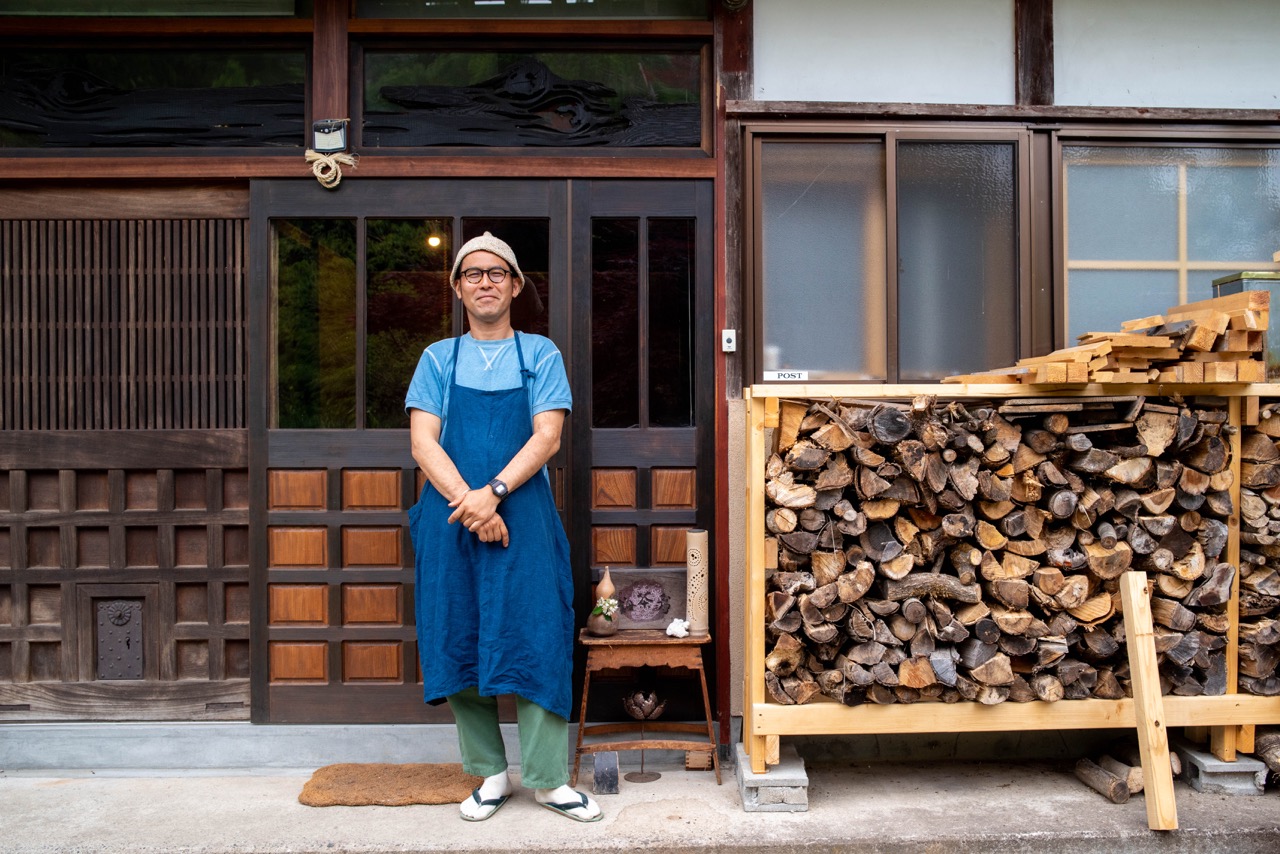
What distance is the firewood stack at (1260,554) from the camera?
374cm

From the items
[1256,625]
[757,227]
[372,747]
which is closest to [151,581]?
[372,747]

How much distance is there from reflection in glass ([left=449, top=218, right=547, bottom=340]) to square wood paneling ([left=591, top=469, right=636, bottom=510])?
0.75m

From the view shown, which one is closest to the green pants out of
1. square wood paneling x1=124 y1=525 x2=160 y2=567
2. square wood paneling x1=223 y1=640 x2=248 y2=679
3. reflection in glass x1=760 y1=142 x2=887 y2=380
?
square wood paneling x1=223 y1=640 x2=248 y2=679

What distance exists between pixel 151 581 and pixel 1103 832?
4354 millimetres

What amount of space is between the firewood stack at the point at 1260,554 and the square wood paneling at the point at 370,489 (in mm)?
3778

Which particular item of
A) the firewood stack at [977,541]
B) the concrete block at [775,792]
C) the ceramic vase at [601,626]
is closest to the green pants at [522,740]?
the ceramic vase at [601,626]

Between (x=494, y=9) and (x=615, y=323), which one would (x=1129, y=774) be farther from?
(x=494, y=9)

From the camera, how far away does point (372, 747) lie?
4.25 m

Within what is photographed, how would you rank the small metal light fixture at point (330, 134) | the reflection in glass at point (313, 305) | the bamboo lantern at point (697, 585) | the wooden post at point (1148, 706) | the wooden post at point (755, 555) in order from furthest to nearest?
1. the reflection in glass at point (313, 305)
2. the small metal light fixture at point (330, 134)
3. the bamboo lantern at point (697, 585)
4. the wooden post at point (755, 555)
5. the wooden post at point (1148, 706)

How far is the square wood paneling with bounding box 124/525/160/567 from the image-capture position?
14.4 ft

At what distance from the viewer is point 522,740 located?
3682 mm

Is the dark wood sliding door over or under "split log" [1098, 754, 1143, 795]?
over

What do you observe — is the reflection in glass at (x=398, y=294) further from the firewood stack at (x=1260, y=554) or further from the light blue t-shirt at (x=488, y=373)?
the firewood stack at (x=1260, y=554)

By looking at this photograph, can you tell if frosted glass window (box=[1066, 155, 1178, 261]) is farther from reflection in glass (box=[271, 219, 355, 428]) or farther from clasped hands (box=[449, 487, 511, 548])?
reflection in glass (box=[271, 219, 355, 428])
